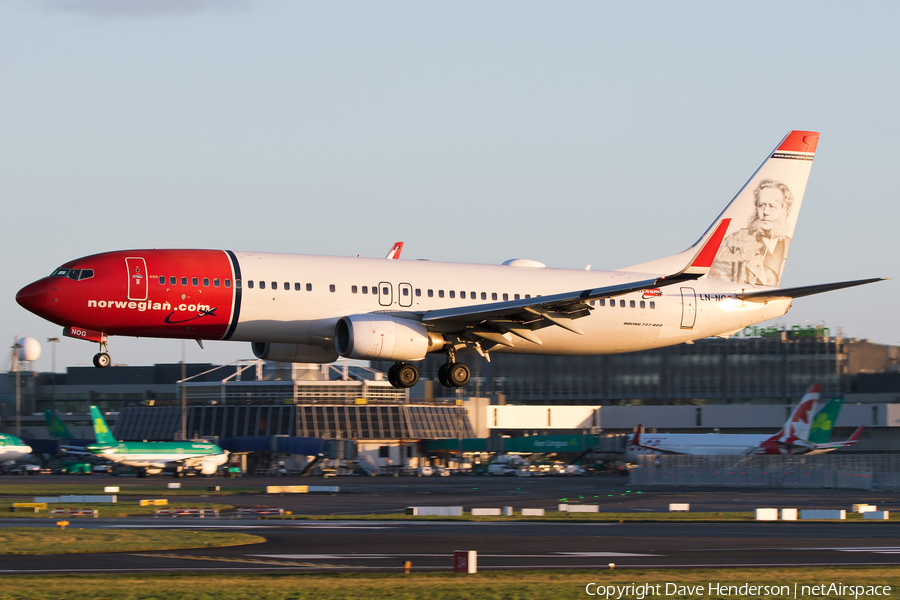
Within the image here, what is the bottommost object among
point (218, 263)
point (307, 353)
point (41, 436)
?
point (41, 436)

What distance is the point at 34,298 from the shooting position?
37.2 m

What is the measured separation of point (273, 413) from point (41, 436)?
5539 centimetres

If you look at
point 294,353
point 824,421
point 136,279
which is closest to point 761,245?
point 294,353

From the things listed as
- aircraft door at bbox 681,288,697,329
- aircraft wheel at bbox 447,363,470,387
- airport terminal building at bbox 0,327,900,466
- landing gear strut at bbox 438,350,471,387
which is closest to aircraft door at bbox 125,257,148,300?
landing gear strut at bbox 438,350,471,387

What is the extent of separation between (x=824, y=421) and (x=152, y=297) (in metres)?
70.6

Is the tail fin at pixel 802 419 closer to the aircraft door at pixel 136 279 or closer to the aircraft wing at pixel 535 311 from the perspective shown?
the aircraft wing at pixel 535 311

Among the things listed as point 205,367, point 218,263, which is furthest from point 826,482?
point 205,367

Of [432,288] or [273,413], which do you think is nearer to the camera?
[432,288]

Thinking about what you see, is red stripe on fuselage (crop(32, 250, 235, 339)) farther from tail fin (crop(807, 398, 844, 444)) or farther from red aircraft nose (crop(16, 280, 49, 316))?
tail fin (crop(807, 398, 844, 444))

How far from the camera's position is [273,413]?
380ft

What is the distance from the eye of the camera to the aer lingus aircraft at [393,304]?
3788cm

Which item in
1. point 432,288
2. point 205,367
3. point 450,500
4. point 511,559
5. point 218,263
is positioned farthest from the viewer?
point 205,367

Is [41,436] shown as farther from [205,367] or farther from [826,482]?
[826,482]

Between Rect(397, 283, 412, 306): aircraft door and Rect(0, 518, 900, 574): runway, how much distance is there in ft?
28.5
